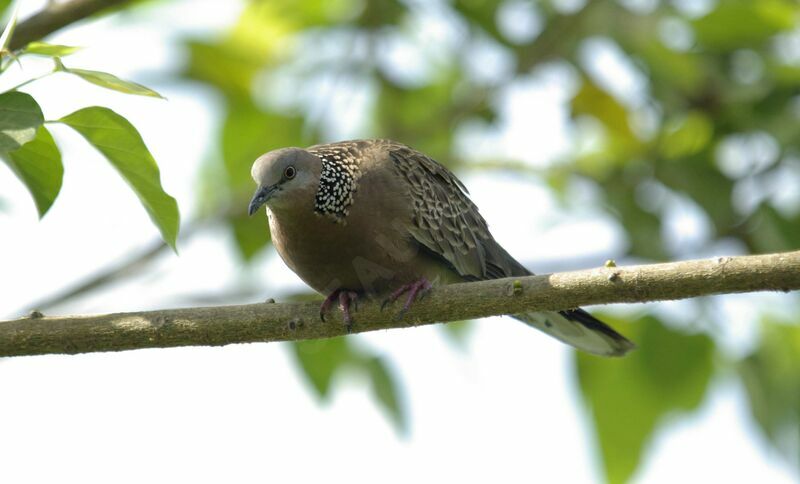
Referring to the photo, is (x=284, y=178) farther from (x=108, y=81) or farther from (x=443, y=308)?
(x=108, y=81)

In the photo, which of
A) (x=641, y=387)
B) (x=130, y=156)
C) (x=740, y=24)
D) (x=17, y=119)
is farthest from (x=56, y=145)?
(x=740, y=24)

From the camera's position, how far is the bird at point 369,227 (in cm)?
461

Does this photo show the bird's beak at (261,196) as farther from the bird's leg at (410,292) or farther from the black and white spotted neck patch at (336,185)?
the bird's leg at (410,292)

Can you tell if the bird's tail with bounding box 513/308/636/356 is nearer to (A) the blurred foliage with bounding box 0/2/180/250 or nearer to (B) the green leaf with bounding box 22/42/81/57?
(A) the blurred foliage with bounding box 0/2/180/250

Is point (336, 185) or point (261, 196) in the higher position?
point (336, 185)

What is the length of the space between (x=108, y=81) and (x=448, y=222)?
2.60 metres

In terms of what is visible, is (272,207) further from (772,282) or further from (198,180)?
(772,282)

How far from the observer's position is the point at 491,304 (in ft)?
11.0

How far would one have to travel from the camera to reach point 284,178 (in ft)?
15.5

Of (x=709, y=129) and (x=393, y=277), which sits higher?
(x=709, y=129)

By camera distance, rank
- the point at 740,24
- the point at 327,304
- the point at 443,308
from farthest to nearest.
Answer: the point at 740,24 < the point at 327,304 < the point at 443,308

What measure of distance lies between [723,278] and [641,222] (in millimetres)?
2449

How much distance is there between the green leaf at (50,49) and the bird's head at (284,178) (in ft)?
6.16

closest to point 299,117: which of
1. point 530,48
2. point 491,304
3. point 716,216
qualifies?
point 530,48
